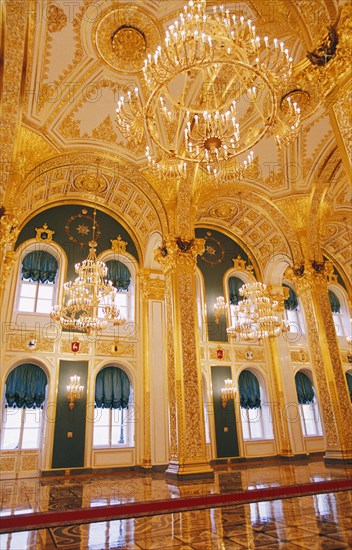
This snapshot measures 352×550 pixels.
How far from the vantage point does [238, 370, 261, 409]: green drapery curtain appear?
43.8ft

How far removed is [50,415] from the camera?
10.6 metres

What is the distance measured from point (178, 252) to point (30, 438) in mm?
6473

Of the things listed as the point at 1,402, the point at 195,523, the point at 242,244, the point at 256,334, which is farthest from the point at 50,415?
the point at 242,244

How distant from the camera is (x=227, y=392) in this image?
1289 centimetres

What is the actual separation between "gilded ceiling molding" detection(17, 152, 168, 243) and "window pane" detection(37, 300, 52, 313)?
2822 mm

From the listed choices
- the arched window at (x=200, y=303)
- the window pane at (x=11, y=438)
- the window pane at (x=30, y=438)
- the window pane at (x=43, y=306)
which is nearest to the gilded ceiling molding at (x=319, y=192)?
the arched window at (x=200, y=303)

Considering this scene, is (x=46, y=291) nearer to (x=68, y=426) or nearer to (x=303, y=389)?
(x=68, y=426)

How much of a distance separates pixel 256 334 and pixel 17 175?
302 inches

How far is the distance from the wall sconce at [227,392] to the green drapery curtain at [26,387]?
5.68m

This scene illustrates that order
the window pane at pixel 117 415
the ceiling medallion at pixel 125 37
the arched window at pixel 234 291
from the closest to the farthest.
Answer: the ceiling medallion at pixel 125 37 < the window pane at pixel 117 415 < the arched window at pixel 234 291

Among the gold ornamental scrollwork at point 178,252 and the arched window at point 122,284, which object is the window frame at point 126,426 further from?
the gold ornamental scrollwork at point 178,252

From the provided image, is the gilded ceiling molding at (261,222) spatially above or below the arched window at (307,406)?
above

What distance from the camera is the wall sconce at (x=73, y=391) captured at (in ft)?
35.7

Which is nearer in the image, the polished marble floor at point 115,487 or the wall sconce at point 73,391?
the polished marble floor at point 115,487
